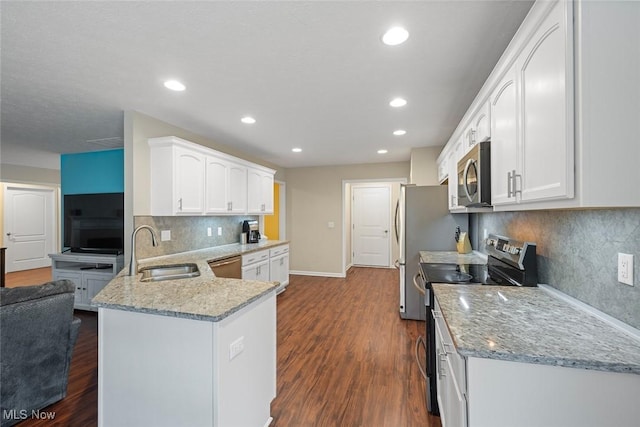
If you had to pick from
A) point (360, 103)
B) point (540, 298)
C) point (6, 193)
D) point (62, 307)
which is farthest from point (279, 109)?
point (6, 193)

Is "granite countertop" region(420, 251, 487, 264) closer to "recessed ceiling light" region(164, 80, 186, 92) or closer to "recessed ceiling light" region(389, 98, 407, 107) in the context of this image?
"recessed ceiling light" region(389, 98, 407, 107)

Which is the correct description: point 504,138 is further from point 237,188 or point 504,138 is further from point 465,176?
point 237,188

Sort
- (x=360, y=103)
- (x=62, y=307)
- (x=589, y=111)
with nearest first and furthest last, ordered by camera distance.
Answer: (x=589, y=111)
(x=62, y=307)
(x=360, y=103)

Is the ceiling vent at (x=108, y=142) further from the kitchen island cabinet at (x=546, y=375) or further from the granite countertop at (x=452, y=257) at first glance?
the kitchen island cabinet at (x=546, y=375)

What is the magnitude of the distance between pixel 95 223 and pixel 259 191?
2379 mm

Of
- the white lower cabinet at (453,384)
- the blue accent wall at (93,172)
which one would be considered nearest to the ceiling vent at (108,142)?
the blue accent wall at (93,172)

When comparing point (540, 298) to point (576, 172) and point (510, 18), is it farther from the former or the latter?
point (510, 18)

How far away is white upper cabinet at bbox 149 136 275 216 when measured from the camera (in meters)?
3.04

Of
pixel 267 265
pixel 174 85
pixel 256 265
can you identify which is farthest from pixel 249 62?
pixel 267 265

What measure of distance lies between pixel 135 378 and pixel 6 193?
26.0 feet

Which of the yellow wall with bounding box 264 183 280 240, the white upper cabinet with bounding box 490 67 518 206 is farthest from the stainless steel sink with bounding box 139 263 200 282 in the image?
the yellow wall with bounding box 264 183 280 240

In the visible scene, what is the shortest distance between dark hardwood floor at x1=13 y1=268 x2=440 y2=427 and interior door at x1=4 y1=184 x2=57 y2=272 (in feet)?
14.9

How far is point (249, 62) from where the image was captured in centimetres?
200

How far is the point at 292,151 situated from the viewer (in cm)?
481
